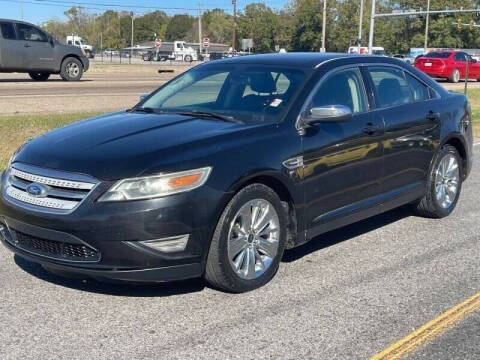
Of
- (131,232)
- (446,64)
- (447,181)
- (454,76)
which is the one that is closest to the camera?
(131,232)

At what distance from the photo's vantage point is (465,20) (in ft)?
269

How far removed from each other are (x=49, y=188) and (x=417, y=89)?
3872mm

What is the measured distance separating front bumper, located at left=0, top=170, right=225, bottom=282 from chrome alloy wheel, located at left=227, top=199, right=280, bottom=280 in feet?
0.88

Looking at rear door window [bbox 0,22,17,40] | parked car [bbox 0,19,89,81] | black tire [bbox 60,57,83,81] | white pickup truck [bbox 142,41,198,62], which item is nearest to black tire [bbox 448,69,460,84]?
black tire [bbox 60,57,83,81]

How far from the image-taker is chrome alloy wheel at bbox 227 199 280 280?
14.6 ft

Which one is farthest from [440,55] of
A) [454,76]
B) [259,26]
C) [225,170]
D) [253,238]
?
[259,26]

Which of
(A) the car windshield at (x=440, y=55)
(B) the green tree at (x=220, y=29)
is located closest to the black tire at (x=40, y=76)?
(A) the car windshield at (x=440, y=55)

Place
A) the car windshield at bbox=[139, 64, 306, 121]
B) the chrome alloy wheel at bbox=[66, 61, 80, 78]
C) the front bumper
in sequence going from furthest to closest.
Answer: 1. the chrome alloy wheel at bbox=[66, 61, 80, 78]
2. the car windshield at bbox=[139, 64, 306, 121]
3. the front bumper

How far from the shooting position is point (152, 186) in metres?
4.05

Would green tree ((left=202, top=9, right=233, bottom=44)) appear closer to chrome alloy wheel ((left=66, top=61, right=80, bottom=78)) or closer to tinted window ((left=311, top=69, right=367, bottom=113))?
chrome alloy wheel ((left=66, top=61, right=80, bottom=78))

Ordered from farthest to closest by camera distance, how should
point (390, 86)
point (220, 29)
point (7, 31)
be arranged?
point (220, 29)
point (7, 31)
point (390, 86)

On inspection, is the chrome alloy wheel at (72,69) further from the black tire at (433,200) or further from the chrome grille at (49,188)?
the chrome grille at (49,188)

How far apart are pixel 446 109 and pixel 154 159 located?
147 inches

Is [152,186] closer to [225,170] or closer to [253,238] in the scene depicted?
[225,170]
